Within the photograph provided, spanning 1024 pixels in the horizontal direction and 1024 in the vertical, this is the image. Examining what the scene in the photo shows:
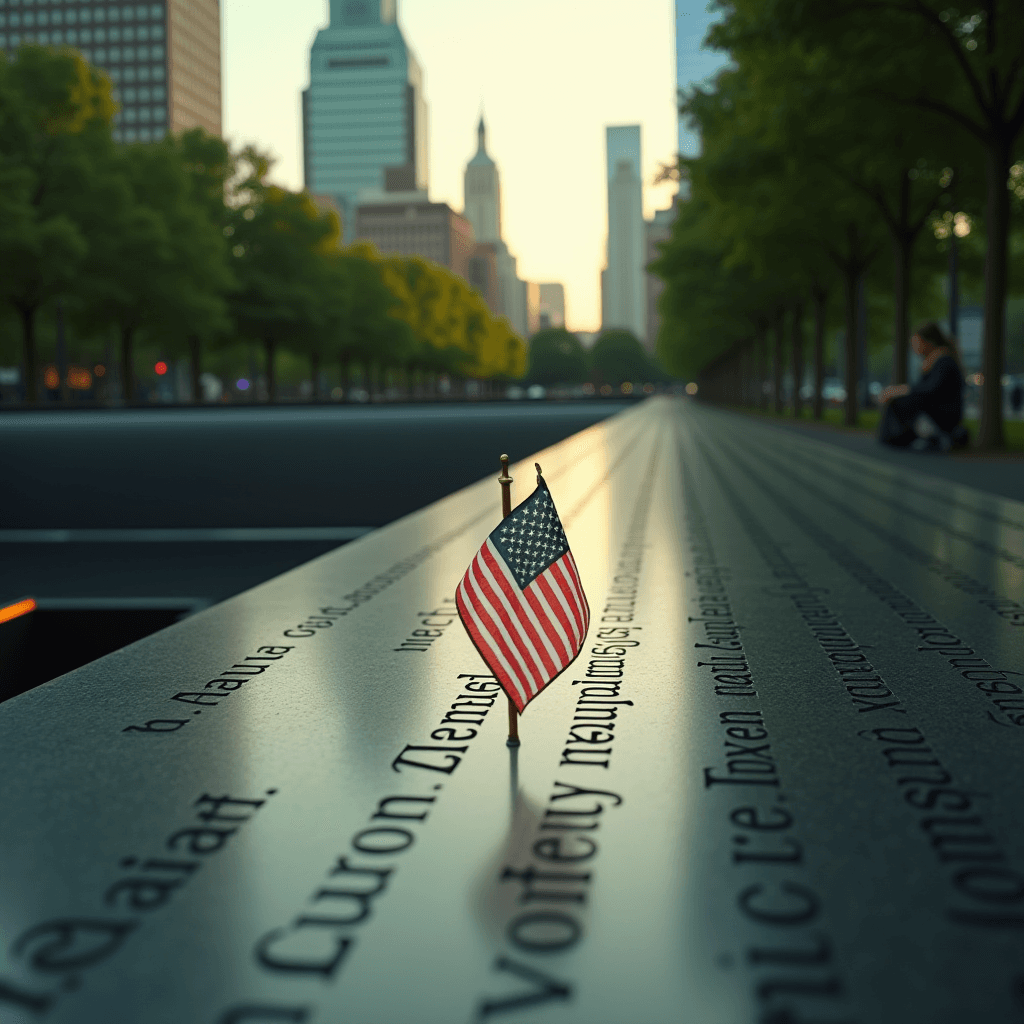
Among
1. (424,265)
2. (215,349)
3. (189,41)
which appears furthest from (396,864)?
(189,41)

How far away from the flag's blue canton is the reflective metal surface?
673 millimetres

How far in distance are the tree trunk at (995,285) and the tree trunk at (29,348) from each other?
120ft

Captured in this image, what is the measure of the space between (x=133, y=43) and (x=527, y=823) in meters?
184

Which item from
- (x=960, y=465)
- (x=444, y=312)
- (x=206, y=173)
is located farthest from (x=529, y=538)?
(x=444, y=312)

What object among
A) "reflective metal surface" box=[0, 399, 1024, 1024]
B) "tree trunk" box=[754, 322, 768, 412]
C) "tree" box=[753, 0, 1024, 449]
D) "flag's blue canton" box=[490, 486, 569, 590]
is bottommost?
"reflective metal surface" box=[0, 399, 1024, 1024]

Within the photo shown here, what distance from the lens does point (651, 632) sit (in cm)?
615

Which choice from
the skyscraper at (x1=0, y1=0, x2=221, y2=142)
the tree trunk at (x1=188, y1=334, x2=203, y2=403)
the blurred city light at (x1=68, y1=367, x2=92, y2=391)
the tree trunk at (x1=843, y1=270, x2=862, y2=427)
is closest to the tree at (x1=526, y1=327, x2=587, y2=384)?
the skyscraper at (x1=0, y1=0, x2=221, y2=142)

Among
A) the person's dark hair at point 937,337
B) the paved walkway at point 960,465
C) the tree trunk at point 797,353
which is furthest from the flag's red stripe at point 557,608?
the tree trunk at point 797,353

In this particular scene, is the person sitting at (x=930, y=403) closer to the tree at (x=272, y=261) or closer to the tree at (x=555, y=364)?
the tree at (x=272, y=261)

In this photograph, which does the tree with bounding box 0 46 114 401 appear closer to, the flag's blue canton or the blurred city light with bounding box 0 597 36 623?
the blurred city light with bounding box 0 597 36 623

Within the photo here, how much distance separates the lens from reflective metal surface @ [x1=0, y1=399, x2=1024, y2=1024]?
2477 millimetres

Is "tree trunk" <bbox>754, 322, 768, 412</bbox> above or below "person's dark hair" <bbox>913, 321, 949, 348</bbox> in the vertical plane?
above

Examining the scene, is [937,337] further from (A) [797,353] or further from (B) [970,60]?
(A) [797,353]

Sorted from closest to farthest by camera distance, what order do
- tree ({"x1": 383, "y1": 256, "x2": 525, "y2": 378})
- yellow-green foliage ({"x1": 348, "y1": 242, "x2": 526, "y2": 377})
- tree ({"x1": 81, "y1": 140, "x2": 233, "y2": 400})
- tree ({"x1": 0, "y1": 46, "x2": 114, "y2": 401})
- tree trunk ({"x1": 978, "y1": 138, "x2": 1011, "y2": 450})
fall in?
1. tree trunk ({"x1": 978, "y1": 138, "x2": 1011, "y2": 450})
2. tree ({"x1": 0, "y1": 46, "x2": 114, "y2": 401})
3. tree ({"x1": 81, "y1": 140, "x2": 233, "y2": 400})
4. yellow-green foliage ({"x1": 348, "y1": 242, "x2": 526, "y2": 377})
5. tree ({"x1": 383, "y1": 256, "x2": 525, "y2": 378})
